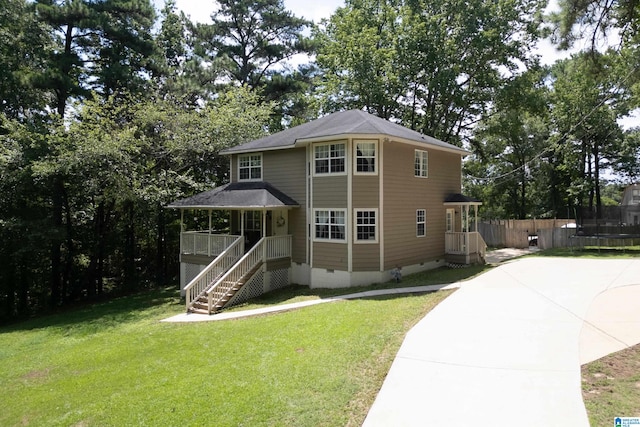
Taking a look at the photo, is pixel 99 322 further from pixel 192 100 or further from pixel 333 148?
pixel 192 100

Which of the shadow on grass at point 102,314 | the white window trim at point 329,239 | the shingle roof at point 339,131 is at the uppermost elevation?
the shingle roof at point 339,131

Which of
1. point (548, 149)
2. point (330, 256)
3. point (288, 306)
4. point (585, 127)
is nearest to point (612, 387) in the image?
point (288, 306)

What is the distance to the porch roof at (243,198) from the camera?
1524 cm

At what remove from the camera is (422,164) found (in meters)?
17.1

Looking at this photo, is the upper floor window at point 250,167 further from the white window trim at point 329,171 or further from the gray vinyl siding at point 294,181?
the white window trim at point 329,171

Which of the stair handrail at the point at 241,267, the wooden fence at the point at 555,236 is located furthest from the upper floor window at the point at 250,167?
the wooden fence at the point at 555,236

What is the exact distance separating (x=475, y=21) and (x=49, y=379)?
27.8 metres

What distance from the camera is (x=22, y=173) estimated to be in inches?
698

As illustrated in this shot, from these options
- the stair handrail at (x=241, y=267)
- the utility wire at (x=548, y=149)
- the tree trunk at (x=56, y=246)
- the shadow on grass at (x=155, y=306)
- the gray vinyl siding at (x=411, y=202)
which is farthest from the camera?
the utility wire at (x=548, y=149)

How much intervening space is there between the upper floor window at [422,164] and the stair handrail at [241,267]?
7.31 meters

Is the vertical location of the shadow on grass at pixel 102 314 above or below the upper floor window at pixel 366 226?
below

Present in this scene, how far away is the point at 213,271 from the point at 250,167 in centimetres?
551

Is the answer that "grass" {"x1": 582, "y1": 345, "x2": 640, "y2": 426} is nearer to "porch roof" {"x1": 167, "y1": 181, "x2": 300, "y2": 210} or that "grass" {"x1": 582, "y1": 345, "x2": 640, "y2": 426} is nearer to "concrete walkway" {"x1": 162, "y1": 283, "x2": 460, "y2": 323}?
"concrete walkway" {"x1": 162, "y1": 283, "x2": 460, "y2": 323}

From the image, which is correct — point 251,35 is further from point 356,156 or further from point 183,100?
point 356,156
